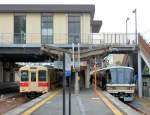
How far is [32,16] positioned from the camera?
51.2 meters

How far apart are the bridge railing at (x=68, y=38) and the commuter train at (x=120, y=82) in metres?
7.24

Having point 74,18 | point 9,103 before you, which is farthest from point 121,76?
point 74,18

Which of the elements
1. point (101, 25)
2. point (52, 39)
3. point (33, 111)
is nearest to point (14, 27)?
point (52, 39)

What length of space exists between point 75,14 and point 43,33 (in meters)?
3.84

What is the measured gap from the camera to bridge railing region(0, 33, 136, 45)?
48625mm

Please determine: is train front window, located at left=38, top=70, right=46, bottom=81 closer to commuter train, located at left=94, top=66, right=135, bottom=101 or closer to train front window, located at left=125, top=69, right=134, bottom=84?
commuter train, located at left=94, top=66, right=135, bottom=101

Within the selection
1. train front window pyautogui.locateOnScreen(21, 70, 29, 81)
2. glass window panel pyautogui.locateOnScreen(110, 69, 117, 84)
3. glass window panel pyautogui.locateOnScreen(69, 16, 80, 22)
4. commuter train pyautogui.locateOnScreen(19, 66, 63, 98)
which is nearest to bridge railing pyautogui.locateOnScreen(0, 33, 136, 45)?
glass window panel pyautogui.locateOnScreen(69, 16, 80, 22)

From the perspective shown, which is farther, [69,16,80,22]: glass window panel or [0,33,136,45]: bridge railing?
[69,16,80,22]: glass window panel

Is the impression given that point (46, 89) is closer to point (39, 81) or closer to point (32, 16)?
point (39, 81)

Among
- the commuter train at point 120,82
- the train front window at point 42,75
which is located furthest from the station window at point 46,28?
the commuter train at point 120,82

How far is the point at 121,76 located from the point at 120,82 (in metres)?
0.55

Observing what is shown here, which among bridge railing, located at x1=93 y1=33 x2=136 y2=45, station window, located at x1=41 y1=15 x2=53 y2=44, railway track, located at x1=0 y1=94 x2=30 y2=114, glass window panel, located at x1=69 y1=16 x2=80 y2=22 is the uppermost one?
glass window panel, located at x1=69 y1=16 x2=80 y2=22

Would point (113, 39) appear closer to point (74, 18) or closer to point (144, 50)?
point (144, 50)

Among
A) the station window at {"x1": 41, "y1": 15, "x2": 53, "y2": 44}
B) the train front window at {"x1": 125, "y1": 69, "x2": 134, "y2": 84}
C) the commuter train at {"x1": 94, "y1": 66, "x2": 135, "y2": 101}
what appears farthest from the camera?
the station window at {"x1": 41, "y1": 15, "x2": 53, "y2": 44}
